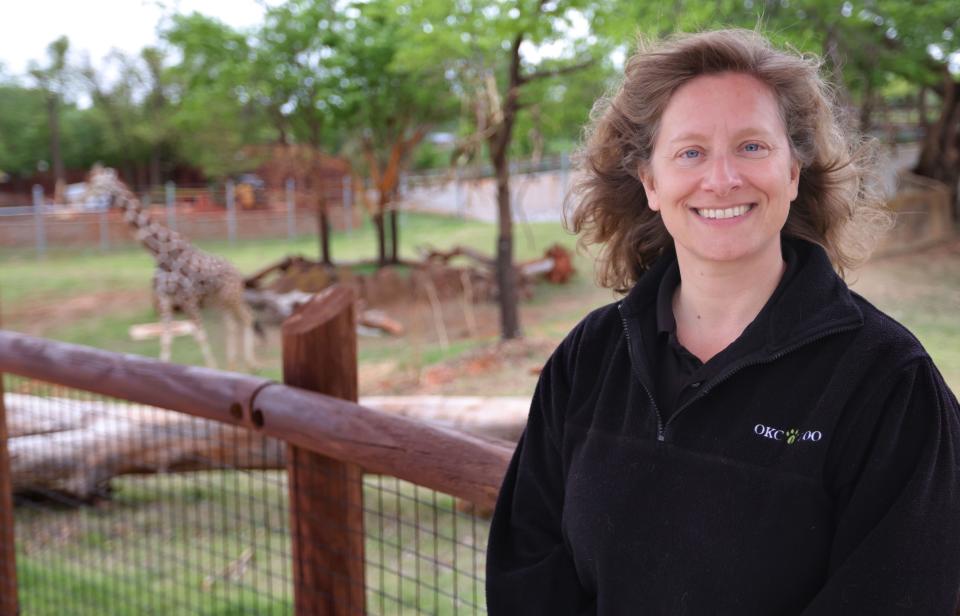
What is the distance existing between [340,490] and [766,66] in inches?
51.6

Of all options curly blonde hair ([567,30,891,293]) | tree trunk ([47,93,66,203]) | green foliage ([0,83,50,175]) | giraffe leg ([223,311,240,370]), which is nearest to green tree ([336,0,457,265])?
giraffe leg ([223,311,240,370])

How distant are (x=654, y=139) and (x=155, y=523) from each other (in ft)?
13.6

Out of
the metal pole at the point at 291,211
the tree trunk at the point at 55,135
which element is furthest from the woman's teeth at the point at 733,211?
the tree trunk at the point at 55,135

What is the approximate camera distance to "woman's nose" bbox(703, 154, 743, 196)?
1210 mm

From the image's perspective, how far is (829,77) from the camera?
155cm

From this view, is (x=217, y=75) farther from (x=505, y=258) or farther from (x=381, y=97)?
(x=505, y=258)

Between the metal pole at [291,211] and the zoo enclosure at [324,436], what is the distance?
20466 mm

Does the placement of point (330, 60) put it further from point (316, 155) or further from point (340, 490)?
point (340, 490)

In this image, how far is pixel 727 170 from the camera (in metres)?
1.22

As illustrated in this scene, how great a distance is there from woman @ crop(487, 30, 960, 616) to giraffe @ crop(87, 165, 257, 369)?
803cm

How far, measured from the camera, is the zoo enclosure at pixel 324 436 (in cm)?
176

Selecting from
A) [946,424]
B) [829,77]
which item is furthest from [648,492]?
[829,77]

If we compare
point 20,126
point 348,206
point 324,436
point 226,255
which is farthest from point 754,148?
point 20,126

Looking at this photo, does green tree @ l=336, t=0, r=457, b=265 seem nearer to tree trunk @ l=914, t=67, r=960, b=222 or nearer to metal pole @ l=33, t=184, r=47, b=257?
tree trunk @ l=914, t=67, r=960, b=222
